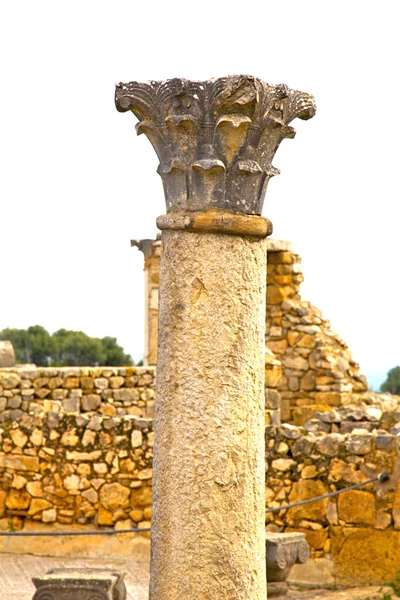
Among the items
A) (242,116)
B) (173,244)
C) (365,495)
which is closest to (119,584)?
(365,495)

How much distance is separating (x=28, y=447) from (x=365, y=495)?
351cm

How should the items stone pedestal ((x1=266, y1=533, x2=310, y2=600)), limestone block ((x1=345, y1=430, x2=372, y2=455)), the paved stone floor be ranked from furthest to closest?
limestone block ((x1=345, y1=430, x2=372, y2=455))
the paved stone floor
stone pedestal ((x1=266, y1=533, x2=310, y2=600))

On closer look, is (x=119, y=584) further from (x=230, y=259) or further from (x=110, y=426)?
(x=230, y=259)

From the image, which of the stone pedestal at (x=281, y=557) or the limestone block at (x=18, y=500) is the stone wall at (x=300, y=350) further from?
the stone pedestal at (x=281, y=557)

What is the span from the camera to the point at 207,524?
5.04 meters

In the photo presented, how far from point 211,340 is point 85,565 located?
5.24 meters

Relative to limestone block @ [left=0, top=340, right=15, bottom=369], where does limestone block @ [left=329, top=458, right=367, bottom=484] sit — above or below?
below

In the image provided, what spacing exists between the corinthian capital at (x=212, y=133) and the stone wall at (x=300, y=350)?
34.7 ft

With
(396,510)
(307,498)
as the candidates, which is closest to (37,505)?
(307,498)

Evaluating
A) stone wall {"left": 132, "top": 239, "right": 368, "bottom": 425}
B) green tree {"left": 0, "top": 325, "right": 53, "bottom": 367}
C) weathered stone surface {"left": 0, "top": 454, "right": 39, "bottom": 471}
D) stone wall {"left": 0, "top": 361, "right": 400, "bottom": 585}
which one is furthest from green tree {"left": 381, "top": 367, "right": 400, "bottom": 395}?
weathered stone surface {"left": 0, "top": 454, "right": 39, "bottom": 471}

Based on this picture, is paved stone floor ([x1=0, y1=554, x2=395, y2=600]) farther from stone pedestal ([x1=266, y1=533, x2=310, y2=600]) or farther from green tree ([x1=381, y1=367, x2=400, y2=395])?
green tree ([x1=381, y1=367, x2=400, y2=395])

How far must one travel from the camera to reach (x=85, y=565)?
9688mm

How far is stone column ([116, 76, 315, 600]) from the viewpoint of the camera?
5051 millimetres

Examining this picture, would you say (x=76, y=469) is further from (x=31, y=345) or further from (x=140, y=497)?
(x=31, y=345)
